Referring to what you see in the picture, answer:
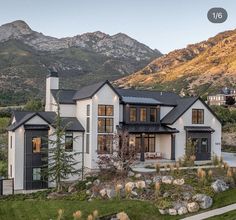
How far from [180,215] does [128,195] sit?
365 centimetres

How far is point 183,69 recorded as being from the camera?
539 feet

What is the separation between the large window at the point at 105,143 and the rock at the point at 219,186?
9854mm

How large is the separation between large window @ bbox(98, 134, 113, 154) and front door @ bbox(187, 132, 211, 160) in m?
7.95

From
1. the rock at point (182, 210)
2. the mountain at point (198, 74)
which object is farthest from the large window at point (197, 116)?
the mountain at point (198, 74)

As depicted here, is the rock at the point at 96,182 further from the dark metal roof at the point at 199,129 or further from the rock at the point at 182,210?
the dark metal roof at the point at 199,129

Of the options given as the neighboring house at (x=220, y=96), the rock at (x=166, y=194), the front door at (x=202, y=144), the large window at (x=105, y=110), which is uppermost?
the neighboring house at (x=220, y=96)

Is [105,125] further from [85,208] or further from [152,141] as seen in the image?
[85,208]

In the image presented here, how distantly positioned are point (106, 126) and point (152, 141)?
19.6 ft

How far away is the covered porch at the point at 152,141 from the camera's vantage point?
32.5m

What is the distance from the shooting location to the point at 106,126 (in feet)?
101

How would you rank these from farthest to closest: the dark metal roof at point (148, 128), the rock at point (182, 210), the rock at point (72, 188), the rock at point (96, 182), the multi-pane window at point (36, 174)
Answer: the dark metal roof at point (148, 128) < the multi-pane window at point (36, 174) < the rock at point (72, 188) < the rock at point (96, 182) < the rock at point (182, 210)

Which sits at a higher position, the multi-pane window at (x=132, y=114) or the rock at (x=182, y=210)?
the multi-pane window at (x=132, y=114)

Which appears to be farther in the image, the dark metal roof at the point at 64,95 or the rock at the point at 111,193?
the dark metal roof at the point at 64,95

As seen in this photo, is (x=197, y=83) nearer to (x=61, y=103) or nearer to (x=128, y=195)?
(x=61, y=103)
